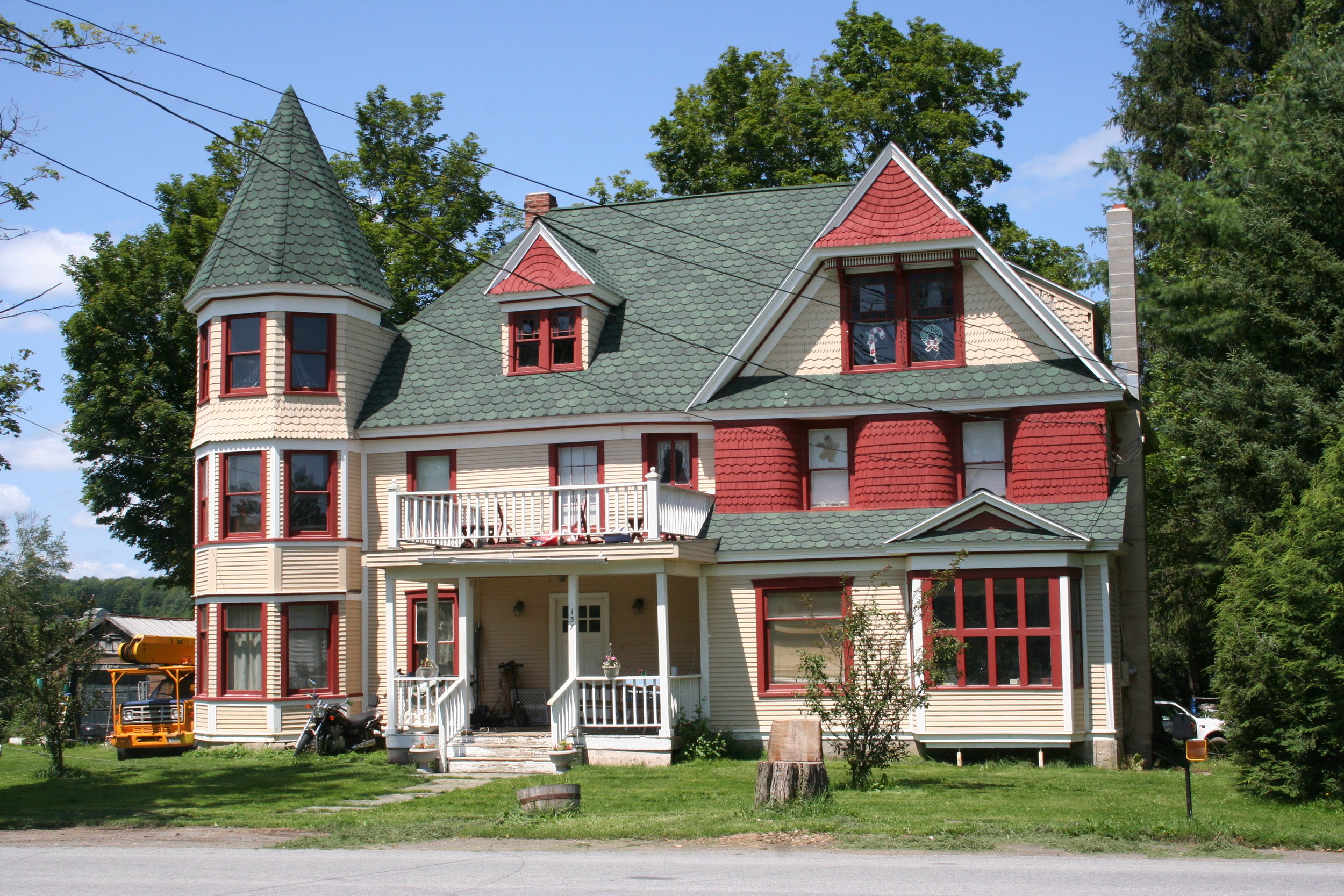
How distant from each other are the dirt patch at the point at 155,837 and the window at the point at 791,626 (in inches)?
391

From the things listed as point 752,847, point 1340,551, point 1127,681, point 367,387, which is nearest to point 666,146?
point 367,387

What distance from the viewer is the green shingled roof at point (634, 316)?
24922 mm

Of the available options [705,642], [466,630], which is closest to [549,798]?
[466,630]

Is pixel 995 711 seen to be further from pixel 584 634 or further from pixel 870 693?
pixel 584 634

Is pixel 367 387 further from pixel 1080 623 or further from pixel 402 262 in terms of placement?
pixel 1080 623

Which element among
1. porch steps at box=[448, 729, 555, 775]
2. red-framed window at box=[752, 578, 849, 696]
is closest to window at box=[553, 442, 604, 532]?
red-framed window at box=[752, 578, 849, 696]

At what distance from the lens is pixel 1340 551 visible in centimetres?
1576

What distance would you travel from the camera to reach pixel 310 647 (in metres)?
24.8

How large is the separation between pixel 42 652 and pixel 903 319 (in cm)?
1553

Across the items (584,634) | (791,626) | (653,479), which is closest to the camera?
(653,479)

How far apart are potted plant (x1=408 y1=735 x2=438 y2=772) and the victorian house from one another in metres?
0.39

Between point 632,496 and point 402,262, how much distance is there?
54.5 feet

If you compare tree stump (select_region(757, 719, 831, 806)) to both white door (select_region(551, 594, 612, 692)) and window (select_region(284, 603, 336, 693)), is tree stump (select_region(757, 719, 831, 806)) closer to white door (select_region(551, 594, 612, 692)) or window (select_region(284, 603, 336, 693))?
white door (select_region(551, 594, 612, 692))

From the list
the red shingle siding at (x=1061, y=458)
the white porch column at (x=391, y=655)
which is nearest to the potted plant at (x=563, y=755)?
the white porch column at (x=391, y=655)
